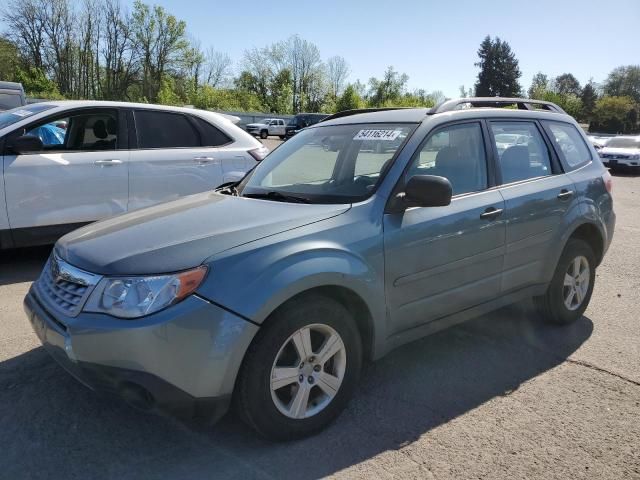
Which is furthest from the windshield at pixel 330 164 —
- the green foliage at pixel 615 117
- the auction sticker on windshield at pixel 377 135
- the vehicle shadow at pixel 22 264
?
the green foliage at pixel 615 117

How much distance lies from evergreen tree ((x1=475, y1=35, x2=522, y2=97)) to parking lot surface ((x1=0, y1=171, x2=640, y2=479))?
91506 millimetres

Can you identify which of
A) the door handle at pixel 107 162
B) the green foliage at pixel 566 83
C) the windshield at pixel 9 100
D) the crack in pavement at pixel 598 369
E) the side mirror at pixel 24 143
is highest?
the green foliage at pixel 566 83

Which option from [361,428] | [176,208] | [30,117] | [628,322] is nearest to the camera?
[361,428]

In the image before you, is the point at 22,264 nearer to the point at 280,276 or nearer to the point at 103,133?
the point at 103,133

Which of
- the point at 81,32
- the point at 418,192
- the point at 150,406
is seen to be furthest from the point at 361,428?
the point at 81,32

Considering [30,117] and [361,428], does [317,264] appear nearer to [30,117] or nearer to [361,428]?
[361,428]

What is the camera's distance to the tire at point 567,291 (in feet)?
13.9

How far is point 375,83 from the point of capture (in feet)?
280

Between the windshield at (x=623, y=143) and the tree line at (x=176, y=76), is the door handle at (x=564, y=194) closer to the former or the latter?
the windshield at (x=623, y=143)

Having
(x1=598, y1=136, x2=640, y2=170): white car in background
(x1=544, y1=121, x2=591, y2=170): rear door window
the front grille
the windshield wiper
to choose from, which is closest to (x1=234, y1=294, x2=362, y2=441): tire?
the windshield wiper

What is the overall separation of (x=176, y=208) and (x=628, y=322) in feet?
12.9

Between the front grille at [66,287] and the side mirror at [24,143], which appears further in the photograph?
the side mirror at [24,143]

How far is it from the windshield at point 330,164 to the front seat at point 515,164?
886mm

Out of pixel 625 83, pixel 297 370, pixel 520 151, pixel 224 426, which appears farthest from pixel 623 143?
pixel 625 83
